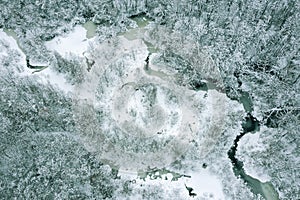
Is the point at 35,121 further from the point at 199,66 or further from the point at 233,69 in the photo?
the point at 233,69

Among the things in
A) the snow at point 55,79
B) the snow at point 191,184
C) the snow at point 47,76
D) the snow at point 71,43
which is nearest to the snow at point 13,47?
the snow at point 47,76

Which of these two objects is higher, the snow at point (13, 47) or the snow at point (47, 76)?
the snow at point (13, 47)

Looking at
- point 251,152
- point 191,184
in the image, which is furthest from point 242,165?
point 191,184

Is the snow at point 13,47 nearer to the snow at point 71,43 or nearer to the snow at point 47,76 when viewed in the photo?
the snow at point 47,76

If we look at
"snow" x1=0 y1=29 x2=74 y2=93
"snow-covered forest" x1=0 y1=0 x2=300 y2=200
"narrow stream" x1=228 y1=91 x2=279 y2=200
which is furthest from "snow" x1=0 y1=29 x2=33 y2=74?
"narrow stream" x1=228 y1=91 x2=279 y2=200

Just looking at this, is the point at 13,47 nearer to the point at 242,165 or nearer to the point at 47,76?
the point at 47,76

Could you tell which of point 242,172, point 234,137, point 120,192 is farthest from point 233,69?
point 120,192
